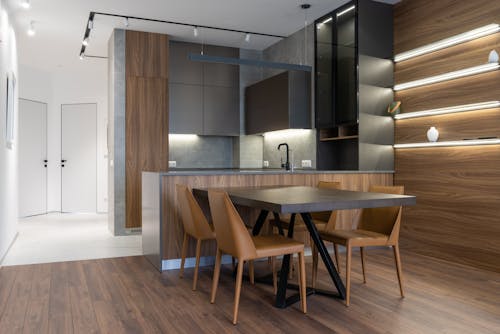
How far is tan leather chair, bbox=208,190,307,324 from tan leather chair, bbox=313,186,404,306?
0.40 meters

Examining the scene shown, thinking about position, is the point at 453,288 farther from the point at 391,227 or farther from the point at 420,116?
the point at 420,116

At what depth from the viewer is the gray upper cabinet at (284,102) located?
5816 millimetres

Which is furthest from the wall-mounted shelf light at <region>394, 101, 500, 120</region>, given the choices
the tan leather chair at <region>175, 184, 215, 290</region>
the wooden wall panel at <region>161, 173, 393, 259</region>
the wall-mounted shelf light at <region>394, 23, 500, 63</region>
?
the tan leather chair at <region>175, 184, 215, 290</region>

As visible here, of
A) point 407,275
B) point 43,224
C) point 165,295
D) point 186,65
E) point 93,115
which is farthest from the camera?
point 93,115

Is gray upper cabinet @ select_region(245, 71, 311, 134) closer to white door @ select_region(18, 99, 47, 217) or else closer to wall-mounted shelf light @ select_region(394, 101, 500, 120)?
wall-mounted shelf light @ select_region(394, 101, 500, 120)

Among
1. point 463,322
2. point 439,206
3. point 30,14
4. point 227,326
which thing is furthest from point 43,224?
point 463,322

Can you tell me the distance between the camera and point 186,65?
6.70 metres

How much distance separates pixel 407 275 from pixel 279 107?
3.06 meters

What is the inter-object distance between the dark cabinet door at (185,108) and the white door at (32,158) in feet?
11.8

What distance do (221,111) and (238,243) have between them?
14.8 ft

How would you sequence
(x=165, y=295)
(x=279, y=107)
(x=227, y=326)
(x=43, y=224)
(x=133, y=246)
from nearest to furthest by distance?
(x=227, y=326) < (x=165, y=295) < (x=133, y=246) < (x=279, y=107) < (x=43, y=224)

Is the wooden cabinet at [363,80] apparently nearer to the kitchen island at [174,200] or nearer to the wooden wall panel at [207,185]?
the wooden wall panel at [207,185]

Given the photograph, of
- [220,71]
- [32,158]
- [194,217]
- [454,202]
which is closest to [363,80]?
[454,202]

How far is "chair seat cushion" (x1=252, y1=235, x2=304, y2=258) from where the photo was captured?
2.73 meters
